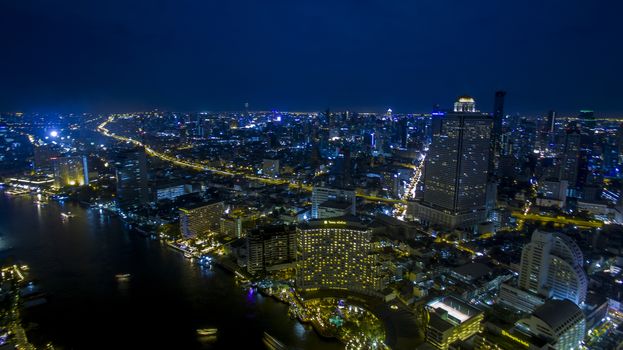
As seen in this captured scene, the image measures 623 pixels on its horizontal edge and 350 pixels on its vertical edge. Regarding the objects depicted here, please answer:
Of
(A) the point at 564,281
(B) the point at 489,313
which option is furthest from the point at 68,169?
(A) the point at 564,281

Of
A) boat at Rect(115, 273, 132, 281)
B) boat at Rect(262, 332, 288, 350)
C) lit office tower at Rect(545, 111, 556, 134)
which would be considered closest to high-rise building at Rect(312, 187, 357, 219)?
boat at Rect(115, 273, 132, 281)

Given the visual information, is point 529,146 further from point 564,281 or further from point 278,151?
point 564,281

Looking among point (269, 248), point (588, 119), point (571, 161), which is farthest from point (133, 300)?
point (588, 119)

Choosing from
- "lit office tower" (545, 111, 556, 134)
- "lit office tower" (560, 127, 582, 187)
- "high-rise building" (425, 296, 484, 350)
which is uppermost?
"lit office tower" (545, 111, 556, 134)

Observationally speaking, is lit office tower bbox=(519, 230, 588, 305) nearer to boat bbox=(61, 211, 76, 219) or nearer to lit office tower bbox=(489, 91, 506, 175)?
lit office tower bbox=(489, 91, 506, 175)

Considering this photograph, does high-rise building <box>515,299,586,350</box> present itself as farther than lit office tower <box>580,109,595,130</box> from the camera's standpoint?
No

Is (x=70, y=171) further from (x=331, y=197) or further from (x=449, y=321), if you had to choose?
(x=449, y=321)

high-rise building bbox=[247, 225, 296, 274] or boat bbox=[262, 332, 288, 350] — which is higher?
high-rise building bbox=[247, 225, 296, 274]
